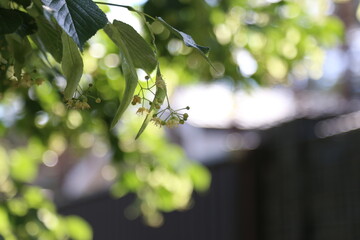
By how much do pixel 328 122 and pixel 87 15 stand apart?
→ 3.55 metres

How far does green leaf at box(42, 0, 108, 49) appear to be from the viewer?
3.52 ft

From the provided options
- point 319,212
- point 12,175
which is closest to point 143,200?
point 12,175

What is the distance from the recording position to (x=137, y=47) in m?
1.20

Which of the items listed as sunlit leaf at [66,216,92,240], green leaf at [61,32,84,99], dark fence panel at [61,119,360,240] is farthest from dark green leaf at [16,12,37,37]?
dark fence panel at [61,119,360,240]

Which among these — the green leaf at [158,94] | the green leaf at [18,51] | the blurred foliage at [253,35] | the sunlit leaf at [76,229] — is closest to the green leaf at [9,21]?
the green leaf at [18,51]

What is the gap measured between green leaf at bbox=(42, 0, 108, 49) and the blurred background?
41cm

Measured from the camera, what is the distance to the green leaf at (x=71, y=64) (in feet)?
3.91

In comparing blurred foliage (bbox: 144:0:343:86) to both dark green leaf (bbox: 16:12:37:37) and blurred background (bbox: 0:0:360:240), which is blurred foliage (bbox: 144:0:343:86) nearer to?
blurred background (bbox: 0:0:360:240)

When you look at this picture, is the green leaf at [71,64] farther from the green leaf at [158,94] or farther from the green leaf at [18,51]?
→ the green leaf at [18,51]

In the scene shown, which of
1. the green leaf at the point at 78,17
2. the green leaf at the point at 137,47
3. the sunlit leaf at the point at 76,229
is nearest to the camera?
the green leaf at the point at 78,17

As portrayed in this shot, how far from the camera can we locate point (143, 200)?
11.2ft

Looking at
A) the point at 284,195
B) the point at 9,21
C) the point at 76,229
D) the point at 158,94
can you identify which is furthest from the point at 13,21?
the point at 284,195

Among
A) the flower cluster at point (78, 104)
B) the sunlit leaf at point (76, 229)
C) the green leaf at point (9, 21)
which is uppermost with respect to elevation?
the green leaf at point (9, 21)

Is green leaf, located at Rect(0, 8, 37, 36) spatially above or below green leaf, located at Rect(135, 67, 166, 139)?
above
